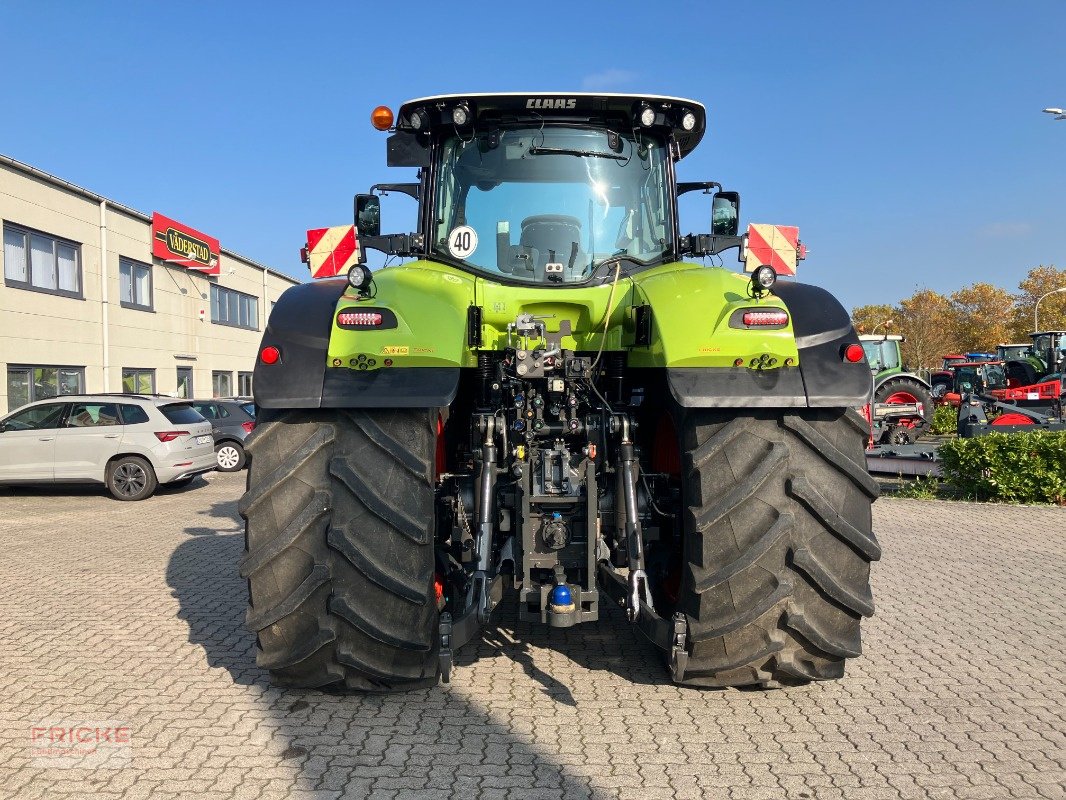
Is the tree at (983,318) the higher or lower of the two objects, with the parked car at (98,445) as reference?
higher

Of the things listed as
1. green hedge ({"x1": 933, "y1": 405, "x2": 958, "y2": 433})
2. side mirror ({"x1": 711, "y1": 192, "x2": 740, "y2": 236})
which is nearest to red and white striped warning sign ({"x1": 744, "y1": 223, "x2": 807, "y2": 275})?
side mirror ({"x1": 711, "y1": 192, "x2": 740, "y2": 236})

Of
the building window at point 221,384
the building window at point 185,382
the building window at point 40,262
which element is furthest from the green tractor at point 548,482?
the building window at point 221,384

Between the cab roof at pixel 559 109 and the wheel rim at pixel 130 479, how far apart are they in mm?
10116

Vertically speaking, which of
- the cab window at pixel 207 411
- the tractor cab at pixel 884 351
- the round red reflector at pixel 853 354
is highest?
the tractor cab at pixel 884 351

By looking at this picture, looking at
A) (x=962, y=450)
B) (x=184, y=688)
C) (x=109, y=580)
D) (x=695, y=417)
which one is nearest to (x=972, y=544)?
(x=962, y=450)

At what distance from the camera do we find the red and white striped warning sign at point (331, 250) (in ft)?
17.4

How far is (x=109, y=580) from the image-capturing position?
664 centimetres

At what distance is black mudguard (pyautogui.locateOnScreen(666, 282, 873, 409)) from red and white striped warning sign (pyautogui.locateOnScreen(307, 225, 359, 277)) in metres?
2.75

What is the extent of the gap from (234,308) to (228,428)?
1600 cm

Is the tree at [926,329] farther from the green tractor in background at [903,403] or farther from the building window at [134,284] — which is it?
the building window at [134,284]

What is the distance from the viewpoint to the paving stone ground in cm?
305

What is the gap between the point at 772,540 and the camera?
3.33 m

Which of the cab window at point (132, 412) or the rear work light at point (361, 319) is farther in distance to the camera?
the cab window at point (132, 412)

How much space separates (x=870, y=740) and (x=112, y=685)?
3.61 metres
